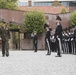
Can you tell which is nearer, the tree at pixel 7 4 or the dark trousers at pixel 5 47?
the dark trousers at pixel 5 47

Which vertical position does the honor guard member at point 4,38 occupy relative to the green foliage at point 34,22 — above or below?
below

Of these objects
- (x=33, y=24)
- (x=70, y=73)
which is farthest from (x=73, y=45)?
(x=33, y=24)

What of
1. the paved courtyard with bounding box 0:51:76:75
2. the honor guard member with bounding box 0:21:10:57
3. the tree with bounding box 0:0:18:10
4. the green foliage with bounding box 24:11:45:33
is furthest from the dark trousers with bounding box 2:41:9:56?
the tree with bounding box 0:0:18:10

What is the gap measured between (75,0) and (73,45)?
89722 millimetres

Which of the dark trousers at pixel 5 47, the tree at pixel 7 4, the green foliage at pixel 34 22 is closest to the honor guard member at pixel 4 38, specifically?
the dark trousers at pixel 5 47

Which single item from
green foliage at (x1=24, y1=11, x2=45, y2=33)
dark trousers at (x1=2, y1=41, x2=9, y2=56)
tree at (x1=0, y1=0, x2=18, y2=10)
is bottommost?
dark trousers at (x1=2, y1=41, x2=9, y2=56)

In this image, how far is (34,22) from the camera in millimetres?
42500

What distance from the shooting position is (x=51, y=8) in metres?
93.6

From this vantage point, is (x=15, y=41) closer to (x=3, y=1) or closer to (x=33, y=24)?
(x=33, y=24)

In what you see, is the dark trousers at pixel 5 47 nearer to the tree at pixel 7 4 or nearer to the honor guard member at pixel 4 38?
the honor guard member at pixel 4 38

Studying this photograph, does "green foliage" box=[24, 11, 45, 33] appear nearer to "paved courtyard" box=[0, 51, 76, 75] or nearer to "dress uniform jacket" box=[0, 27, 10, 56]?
"dress uniform jacket" box=[0, 27, 10, 56]

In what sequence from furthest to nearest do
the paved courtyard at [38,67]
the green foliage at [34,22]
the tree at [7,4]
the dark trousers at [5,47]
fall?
the tree at [7,4], the green foliage at [34,22], the dark trousers at [5,47], the paved courtyard at [38,67]

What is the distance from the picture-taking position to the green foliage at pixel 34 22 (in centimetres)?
4191

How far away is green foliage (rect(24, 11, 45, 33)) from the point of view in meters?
41.9
